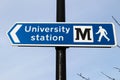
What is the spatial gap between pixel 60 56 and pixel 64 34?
39cm

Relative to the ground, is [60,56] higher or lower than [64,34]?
lower

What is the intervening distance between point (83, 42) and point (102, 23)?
44 centimetres

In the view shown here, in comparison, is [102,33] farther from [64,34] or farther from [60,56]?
[60,56]

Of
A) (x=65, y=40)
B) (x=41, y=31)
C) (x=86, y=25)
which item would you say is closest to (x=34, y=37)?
(x=41, y=31)

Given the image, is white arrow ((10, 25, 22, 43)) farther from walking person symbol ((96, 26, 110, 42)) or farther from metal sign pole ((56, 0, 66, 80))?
walking person symbol ((96, 26, 110, 42))

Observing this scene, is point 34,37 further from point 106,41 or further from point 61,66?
point 106,41

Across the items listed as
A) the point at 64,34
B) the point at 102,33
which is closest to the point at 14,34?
the point at 64,34

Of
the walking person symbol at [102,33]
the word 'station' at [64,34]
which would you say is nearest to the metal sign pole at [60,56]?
the word 'station' at [64,34]

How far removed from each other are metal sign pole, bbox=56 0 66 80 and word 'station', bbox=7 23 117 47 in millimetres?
88

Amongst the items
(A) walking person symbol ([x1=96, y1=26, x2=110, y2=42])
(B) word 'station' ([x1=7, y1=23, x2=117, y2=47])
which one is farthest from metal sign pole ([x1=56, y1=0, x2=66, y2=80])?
(A) walking person symbol ([x1=96, y1=26, x2=110, y2=42])

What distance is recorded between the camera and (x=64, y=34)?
4.86 metres

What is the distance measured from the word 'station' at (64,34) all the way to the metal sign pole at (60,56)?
0.09 meters

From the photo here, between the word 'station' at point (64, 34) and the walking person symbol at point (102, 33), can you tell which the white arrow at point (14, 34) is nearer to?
the word 'station' at point (64, 34)

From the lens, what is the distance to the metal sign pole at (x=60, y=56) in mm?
4529
